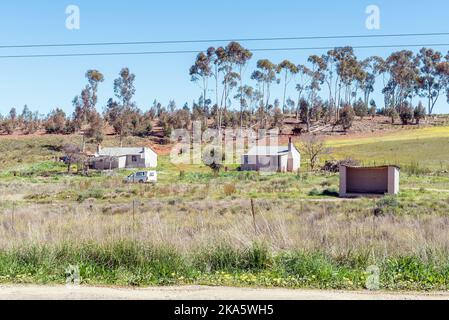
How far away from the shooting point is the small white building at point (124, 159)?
66125 mm

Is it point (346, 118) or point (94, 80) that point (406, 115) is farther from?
point (94, 80)

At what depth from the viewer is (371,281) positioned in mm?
7836

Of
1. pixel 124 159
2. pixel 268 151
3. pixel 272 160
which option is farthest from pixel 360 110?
pixel 124 159

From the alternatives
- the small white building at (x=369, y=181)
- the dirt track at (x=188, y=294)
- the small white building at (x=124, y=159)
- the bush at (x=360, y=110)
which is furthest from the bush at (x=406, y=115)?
the dirt track at (x=188, y=294)

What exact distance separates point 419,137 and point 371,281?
252 ft

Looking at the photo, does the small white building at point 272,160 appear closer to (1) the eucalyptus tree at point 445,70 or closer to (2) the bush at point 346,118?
(2) the bush at point 346,118

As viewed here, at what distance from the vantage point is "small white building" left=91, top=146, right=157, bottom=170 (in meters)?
66.1

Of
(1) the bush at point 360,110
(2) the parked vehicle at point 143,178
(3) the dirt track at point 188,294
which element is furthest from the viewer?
(1) the bush at point 360,110

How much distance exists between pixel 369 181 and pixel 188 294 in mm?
34131

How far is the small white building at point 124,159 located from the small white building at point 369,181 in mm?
32813

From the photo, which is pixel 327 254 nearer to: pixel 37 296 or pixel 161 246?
pixel 161 246

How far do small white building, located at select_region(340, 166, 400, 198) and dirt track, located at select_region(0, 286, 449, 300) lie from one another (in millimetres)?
30643

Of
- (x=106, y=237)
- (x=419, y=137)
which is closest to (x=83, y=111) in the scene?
(x=419, y=137)

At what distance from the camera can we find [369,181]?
39.8 m
